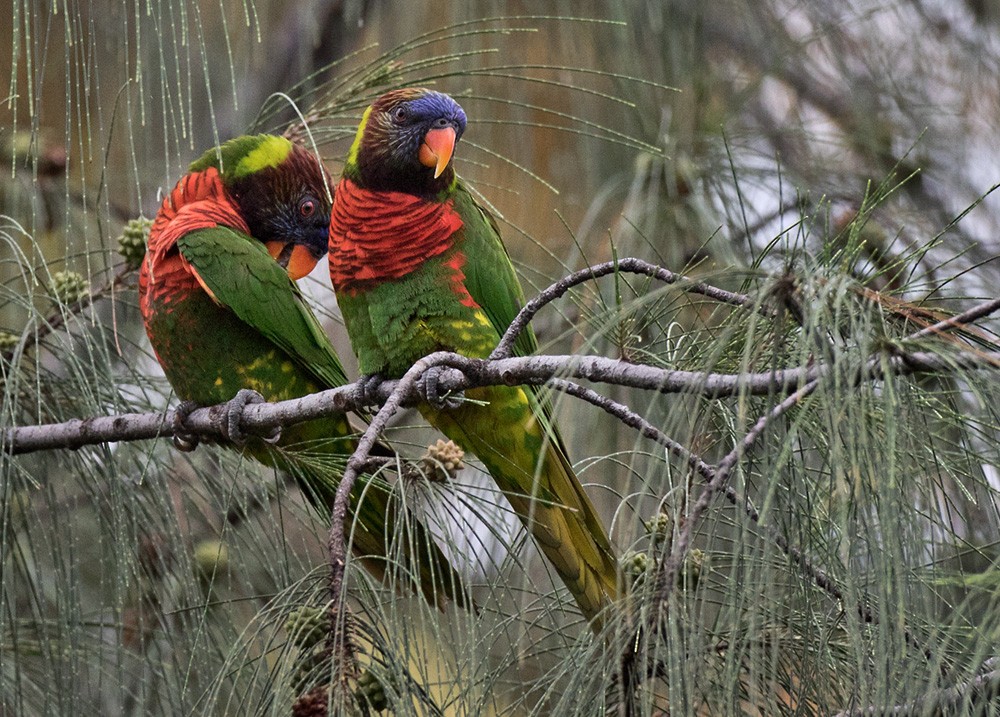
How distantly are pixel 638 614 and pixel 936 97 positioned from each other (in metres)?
2.56

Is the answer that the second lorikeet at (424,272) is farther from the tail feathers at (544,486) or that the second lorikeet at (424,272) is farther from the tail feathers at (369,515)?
the tail feathers at (369,515)

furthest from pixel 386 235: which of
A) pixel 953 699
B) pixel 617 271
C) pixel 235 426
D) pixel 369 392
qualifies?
pixel 953 699

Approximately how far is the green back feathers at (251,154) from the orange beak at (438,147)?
0.30 meters

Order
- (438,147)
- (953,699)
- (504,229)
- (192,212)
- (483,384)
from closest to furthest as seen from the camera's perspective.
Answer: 1. (953,699)
2. (483,384)
3. (438,147)
4. (192,212)
5. (504,229)

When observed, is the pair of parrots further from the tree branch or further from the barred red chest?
the tree branch

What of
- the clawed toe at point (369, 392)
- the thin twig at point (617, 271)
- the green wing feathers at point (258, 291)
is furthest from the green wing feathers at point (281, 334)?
the thin twig at point (617, 271)

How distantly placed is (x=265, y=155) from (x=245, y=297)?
12.5 inches

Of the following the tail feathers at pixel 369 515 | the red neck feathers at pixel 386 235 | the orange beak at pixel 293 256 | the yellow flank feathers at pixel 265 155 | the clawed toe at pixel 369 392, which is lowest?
the tail feathers at pixel 369 515

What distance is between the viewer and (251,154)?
2023mm

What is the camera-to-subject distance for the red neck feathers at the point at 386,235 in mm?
1869

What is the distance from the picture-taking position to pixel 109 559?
1.81 meters

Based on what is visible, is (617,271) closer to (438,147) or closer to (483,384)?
(483,384)

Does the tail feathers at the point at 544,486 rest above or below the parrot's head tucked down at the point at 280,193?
below

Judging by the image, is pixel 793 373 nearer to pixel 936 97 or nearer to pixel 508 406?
pixel 508 406
